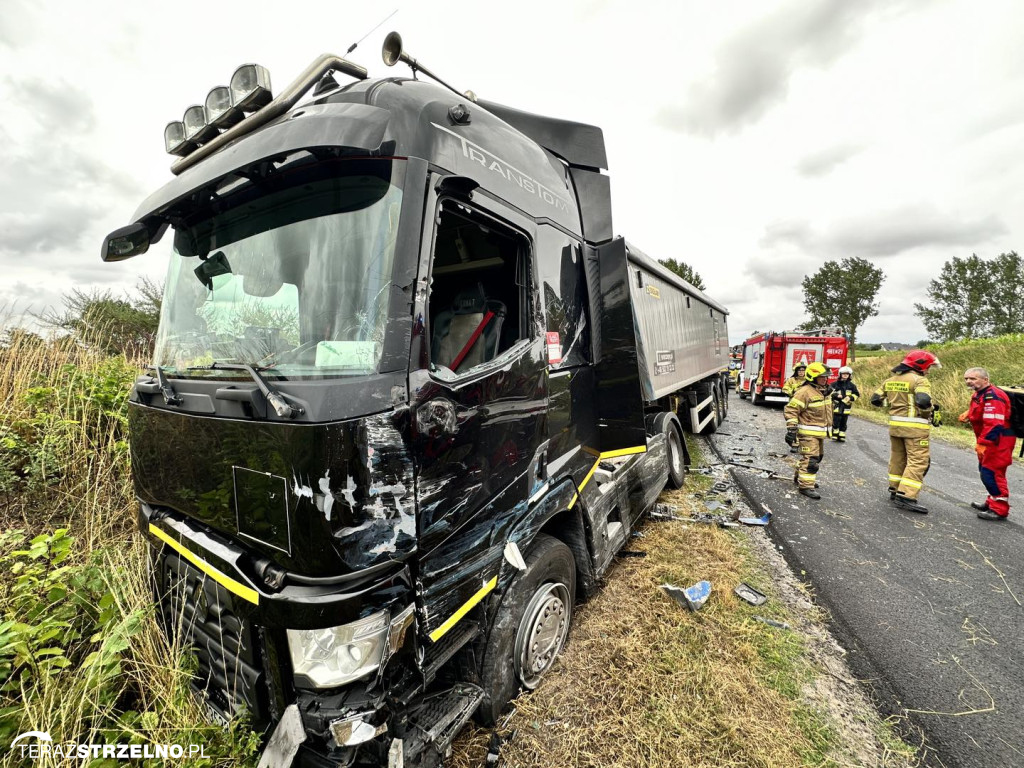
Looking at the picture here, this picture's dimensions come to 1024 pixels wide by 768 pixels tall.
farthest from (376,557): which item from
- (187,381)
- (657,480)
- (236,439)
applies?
(657,480)

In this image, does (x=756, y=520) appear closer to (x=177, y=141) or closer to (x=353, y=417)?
(x=353, y=417)

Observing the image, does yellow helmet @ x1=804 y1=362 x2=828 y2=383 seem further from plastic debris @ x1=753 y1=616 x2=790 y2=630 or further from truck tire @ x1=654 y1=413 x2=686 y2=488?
plastic debris @ x1=753 y1=616 x2=790 y2=630

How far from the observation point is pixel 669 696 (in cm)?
229

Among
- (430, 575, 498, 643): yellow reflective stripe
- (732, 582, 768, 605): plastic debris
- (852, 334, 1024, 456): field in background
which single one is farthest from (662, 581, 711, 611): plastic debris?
(852, 334, 1024, 456): field in background

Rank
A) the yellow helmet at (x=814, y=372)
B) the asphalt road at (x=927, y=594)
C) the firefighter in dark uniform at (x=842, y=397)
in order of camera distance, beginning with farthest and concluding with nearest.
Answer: the firefighter in dark uniform at (x=842, y=397), the yellow helmet at (x=814, y=372), the asphalt road at (x=927, y=594)

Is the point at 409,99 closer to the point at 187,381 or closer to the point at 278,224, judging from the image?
the point at 278,224

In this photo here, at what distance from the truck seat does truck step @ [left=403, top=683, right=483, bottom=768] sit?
4.81ft

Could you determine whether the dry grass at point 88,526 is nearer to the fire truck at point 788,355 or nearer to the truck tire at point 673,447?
the truck tire at point 673,447

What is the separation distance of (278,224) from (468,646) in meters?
2.07

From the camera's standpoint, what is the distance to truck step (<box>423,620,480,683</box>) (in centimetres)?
161

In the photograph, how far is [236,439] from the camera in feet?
5.12

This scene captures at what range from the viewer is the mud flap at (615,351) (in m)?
3.04

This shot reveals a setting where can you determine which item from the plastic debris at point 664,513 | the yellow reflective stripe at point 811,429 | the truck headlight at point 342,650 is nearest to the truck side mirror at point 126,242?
the truck headlight at point 342,650

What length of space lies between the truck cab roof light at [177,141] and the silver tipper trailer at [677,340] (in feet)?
9.65
